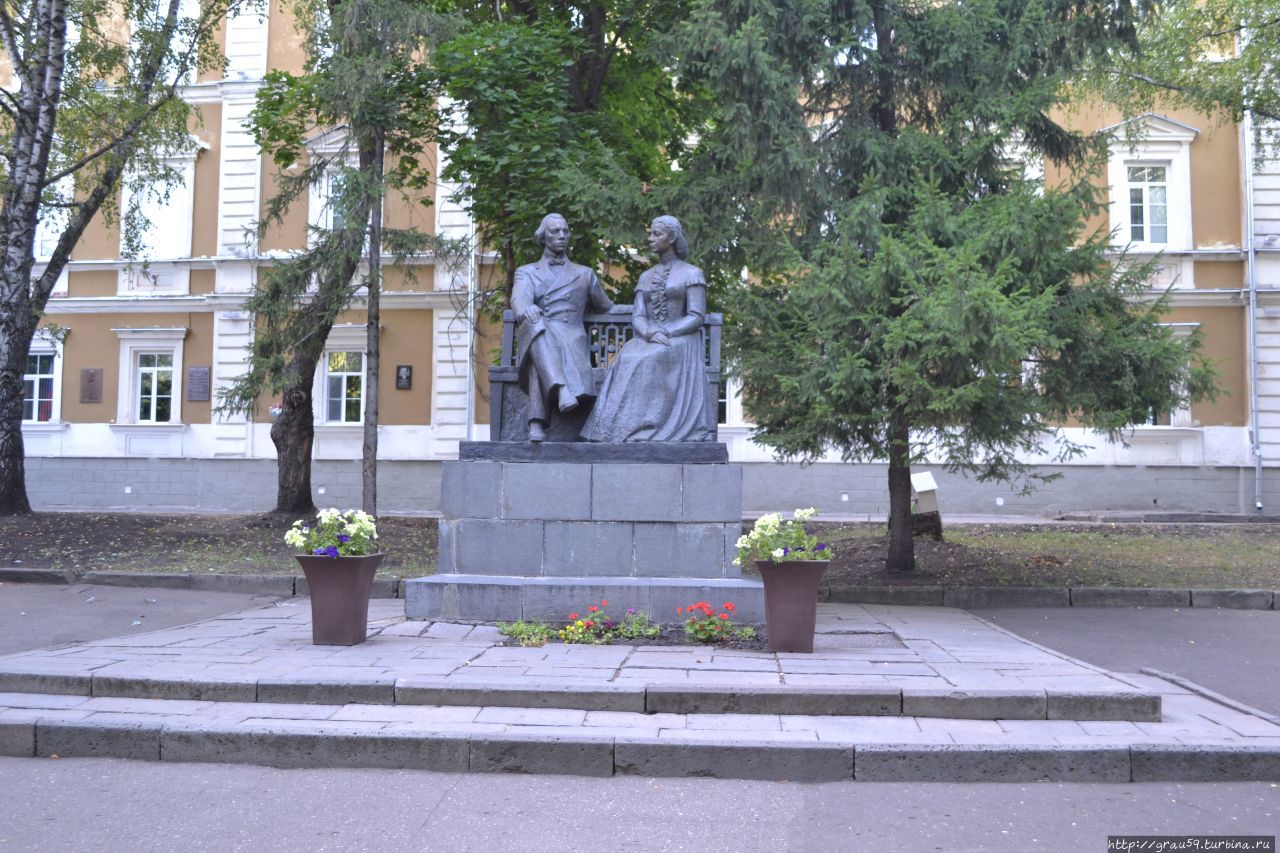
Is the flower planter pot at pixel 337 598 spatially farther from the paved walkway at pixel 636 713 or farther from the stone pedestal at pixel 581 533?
the stone pedestal at pixel 581 533

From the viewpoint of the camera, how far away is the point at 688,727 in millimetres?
5387

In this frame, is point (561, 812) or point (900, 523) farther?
point (900, 523)

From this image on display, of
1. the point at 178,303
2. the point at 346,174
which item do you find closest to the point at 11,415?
the point at 346,174

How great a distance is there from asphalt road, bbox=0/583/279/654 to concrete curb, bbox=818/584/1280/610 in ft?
21.3

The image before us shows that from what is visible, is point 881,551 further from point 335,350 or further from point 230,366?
point 230,366

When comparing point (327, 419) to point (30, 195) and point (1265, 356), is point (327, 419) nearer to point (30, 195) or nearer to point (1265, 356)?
point (30, 195)

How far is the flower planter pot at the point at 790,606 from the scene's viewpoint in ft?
23.0

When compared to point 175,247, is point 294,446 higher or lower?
lower

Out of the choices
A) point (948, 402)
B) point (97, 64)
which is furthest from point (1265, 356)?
point (97, 64)

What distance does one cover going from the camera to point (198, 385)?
23594 millimetres

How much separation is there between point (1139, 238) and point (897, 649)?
17767mm

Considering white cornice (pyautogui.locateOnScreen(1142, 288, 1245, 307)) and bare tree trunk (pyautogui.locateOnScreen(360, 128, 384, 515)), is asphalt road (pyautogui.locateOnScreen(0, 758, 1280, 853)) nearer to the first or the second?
bare tree trunk (pyautogui.locateOnScreen(360, 128, 384, 515))

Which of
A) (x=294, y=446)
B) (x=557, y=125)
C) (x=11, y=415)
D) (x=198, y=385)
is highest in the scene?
(x=557, y=125)

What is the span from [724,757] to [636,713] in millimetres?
766
